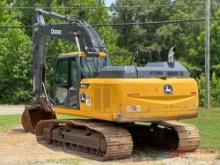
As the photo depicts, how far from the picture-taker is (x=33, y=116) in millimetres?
17391

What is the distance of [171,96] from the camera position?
13.0m

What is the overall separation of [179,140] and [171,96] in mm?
1131

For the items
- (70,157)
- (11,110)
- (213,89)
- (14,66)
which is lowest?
(213,89)

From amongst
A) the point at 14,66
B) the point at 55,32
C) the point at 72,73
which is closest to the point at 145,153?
the point at 72,73

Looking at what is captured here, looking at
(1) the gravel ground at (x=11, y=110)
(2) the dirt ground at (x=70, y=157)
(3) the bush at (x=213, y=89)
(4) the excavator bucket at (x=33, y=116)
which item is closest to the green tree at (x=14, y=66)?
(1) the gravel ground at (x=11, y=110)

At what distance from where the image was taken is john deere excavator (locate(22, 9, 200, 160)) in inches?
492

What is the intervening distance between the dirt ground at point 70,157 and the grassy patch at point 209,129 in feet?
3.82

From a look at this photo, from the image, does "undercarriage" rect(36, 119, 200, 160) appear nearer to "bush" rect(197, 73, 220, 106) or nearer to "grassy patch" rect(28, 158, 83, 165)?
"grassy patch" rect(28, 158, 83, 165)

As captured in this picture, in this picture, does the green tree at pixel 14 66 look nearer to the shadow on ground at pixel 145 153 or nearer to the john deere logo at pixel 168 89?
the shadow on ground at pixel 145 153

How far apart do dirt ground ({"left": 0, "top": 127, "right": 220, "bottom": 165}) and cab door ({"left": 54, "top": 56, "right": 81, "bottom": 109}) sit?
A: 120 cm

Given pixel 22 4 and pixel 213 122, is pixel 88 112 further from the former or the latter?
pixel 22 4

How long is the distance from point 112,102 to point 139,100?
58 cm

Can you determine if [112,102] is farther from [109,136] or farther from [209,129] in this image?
[209,129]

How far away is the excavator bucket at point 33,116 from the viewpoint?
17212mm
